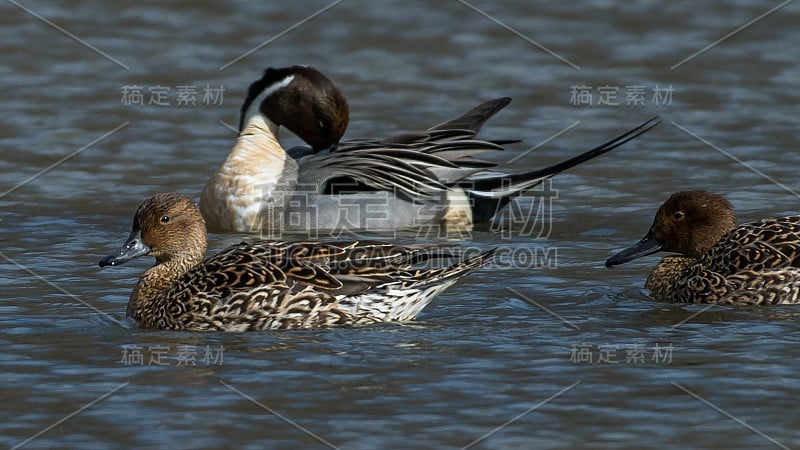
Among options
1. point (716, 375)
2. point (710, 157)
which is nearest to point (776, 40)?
point (710, 157)

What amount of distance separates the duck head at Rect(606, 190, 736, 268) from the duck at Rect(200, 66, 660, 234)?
191cm

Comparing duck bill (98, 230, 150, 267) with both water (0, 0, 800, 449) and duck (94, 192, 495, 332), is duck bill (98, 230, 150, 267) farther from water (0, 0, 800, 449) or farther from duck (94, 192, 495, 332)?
water (0, 0, 800, 449)

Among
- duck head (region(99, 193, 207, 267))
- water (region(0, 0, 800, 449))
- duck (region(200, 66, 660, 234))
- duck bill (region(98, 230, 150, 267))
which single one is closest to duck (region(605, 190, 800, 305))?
water (region(0, 0, 800, 449))

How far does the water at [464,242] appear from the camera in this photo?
22.3 feet

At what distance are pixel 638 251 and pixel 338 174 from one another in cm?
276

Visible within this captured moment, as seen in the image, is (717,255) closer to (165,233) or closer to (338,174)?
(165,233)

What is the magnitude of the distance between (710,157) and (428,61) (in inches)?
130

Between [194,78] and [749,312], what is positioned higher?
[194,78]

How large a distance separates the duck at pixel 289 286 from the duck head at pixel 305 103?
3.09 meters

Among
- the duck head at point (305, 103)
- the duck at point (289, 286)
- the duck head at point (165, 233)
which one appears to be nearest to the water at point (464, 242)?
the duck at point (289, 286)

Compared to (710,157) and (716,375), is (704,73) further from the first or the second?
(716,375)

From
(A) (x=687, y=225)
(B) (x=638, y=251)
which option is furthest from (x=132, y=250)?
(A) (x=687, y=225)

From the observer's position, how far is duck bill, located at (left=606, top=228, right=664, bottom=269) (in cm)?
911

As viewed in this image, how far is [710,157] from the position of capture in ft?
Answer: 40.2
